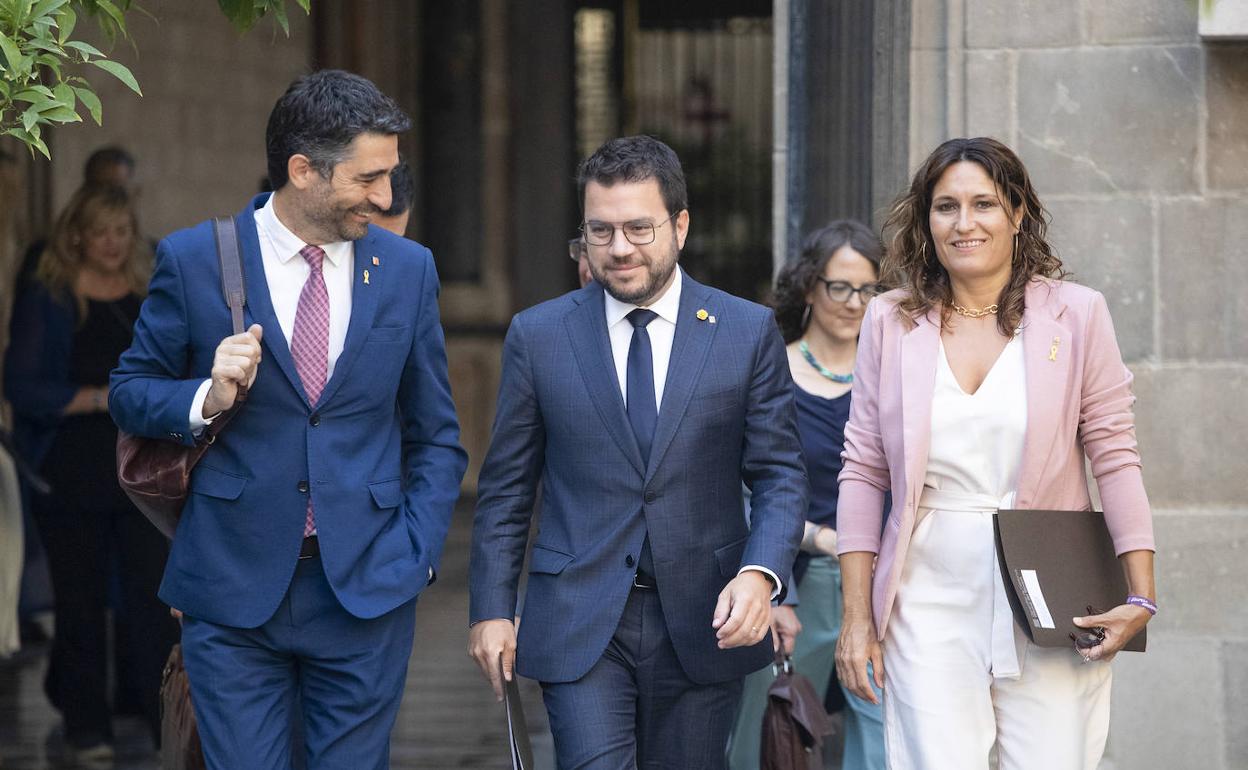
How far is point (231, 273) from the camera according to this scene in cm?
403

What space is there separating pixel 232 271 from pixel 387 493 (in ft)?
1.95

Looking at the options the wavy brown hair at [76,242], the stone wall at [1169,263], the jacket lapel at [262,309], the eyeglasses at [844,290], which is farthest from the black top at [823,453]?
the wavy brown hair at [76,242]

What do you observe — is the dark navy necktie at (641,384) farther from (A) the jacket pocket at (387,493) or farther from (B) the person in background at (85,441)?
(B) the person in background at (85,441)

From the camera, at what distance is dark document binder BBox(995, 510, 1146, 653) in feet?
12.5

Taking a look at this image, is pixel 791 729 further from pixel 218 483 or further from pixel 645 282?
pixel 218 483

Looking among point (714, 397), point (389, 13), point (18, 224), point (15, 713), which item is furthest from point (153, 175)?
point (714, 397)

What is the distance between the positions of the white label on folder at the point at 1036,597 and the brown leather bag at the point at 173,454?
170 cm

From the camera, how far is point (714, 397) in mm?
4105

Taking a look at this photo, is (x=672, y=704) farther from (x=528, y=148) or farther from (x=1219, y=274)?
(x=528, y=148)

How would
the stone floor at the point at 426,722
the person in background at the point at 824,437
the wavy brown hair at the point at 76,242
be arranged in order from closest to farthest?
the person in background at the point at 824,437
the stone floor at the point at 426,722
the wavy brown hair at the point at 76,242

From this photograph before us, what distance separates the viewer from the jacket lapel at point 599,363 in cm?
407

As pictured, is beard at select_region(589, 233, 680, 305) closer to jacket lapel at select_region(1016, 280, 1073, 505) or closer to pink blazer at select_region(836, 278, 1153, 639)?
pink blazer at select_region(836, 278, 1153, 639)

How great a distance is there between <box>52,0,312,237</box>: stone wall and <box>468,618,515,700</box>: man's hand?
679 centimetres

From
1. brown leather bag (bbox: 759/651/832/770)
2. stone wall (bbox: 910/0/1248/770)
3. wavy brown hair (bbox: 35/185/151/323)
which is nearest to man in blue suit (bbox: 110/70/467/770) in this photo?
brown leather bag (bbox: 759/651/832/770)
